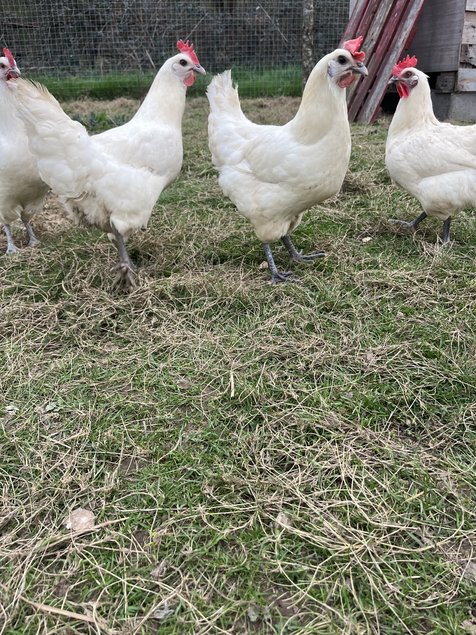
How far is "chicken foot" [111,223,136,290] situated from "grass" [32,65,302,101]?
7699mm

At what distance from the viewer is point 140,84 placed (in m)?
9.24

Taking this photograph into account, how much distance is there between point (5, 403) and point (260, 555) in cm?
128

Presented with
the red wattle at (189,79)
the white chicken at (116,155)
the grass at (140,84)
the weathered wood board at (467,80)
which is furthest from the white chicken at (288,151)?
the grass at (140,84)

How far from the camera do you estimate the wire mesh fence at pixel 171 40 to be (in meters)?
8.86

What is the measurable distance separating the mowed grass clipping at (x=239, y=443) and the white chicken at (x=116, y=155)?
40cm

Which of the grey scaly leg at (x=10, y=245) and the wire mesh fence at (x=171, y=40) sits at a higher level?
the wire mesh fence at (x=171, y=40)

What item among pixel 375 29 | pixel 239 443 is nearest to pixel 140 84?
pixel 375 29

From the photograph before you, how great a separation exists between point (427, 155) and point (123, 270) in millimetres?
2116

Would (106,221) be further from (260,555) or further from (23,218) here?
(260,555)

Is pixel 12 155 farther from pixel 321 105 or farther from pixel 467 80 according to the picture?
pixel 467 80

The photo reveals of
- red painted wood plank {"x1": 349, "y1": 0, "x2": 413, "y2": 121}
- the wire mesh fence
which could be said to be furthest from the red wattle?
the wire mesh fence

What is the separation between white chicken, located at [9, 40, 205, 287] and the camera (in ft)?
7.87

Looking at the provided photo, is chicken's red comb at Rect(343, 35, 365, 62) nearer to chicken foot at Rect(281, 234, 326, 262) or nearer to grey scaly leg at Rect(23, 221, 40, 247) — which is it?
chicken foot at Rect(281, 234, 326, 262)

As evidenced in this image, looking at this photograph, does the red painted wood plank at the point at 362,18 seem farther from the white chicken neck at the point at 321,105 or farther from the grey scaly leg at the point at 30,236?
the grey scaly leg at the point at 30,236
